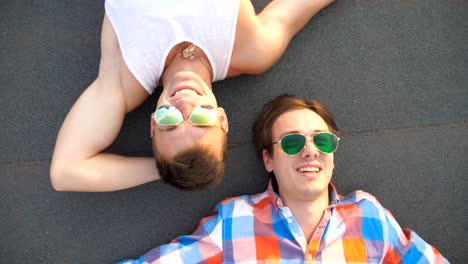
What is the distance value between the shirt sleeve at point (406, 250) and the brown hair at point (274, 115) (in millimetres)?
712

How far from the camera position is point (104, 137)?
7.53 ft

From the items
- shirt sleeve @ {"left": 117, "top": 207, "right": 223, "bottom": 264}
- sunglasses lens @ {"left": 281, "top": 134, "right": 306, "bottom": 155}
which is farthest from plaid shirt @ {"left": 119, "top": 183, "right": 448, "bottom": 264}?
sunglasses lens @ {"left": 281, "top": 134, "right": 306, "bottom": 155}

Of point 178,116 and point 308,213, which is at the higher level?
point 178,116

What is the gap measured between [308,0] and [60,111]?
5.88 ft

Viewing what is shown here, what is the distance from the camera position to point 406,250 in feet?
7.91

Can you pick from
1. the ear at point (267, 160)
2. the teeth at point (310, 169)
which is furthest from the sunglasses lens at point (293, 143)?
the ear at point (267, 160)

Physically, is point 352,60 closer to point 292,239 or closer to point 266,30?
point 266,30

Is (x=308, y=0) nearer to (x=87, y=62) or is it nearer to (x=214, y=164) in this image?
(x=214, y=164)

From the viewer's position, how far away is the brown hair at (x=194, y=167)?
1.96m

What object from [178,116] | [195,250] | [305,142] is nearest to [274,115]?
[305,142]

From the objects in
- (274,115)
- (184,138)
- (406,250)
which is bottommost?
(406,250)

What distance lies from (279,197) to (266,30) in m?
1.03

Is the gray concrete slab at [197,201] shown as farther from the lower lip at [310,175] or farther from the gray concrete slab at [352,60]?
the lower lip at [310,175]

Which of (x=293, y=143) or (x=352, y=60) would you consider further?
(x=352, y=60)
